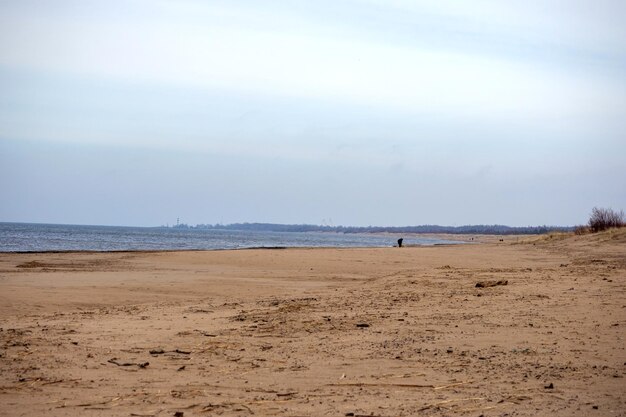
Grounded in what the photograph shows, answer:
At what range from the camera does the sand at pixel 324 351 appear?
523cm

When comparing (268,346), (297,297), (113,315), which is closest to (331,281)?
(297,297)

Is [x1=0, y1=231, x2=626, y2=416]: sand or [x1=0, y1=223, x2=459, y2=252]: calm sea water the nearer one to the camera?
[x1=0, y1=231, x2=626, y2=416]: sand

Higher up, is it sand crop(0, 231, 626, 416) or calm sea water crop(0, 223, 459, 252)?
sand crop(0, 231, 626, 416)

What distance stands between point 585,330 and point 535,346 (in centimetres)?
101

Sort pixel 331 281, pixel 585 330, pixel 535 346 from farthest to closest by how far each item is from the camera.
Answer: pixel 331 281 < pixel 585 330 < pixel 535 346

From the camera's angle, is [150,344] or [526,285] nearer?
[150,344]

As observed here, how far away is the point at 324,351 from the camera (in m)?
6.89

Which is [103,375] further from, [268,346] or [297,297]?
[297,297]

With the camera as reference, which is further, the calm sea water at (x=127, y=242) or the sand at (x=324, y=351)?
the calm sea water at (x=127, y=242)

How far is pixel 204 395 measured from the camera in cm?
542

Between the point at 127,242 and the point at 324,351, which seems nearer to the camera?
the point at 324,351

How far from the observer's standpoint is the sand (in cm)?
523

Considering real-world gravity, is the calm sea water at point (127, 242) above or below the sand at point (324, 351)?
below

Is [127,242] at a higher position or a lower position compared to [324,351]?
lower
